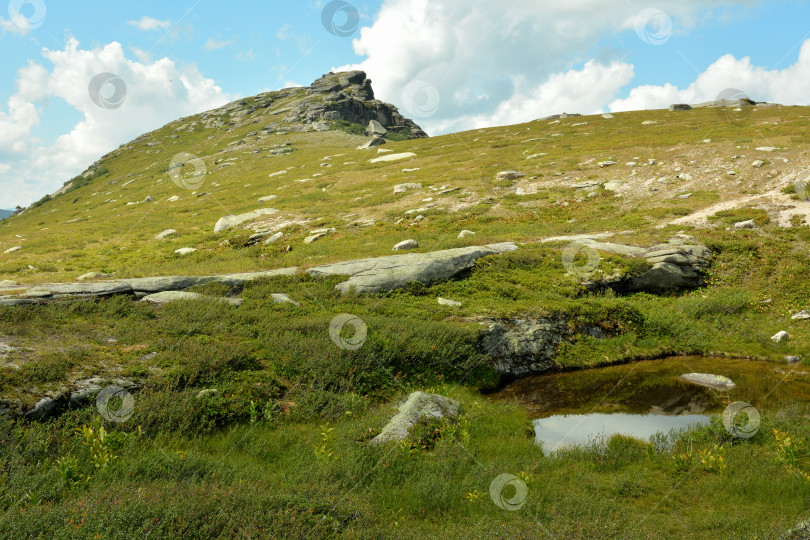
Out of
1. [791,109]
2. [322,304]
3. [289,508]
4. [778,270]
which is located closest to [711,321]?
[778,270]

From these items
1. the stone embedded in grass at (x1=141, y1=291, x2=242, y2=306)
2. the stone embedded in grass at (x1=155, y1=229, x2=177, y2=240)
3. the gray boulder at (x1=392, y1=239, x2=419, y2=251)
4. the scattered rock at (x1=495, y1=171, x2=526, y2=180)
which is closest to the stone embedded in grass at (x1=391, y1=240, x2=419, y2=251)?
the gray boulder at (x1=392, y1=239, x2=419, y2=251)

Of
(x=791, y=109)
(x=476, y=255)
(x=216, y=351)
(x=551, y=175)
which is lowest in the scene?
(x=216, y=351)

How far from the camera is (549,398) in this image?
482 inches

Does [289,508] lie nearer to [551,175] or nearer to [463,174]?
[551,175]

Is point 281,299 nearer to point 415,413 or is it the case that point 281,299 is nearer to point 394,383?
point 394,383

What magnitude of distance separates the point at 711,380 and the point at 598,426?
4739mm

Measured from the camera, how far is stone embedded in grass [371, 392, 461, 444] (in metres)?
8.61

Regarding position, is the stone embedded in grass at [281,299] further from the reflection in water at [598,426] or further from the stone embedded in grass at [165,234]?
the stone embedded in grass at [165,234]

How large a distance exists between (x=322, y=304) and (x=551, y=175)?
29.8 m

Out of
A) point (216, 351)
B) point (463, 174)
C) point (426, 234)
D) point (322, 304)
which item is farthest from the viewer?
point (463, 174)

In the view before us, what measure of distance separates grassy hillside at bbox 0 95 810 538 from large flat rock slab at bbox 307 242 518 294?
59cm

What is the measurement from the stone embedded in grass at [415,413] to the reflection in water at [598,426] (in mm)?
2049

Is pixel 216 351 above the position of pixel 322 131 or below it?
below

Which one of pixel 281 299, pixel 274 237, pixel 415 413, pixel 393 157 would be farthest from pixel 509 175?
pixel 415 413
